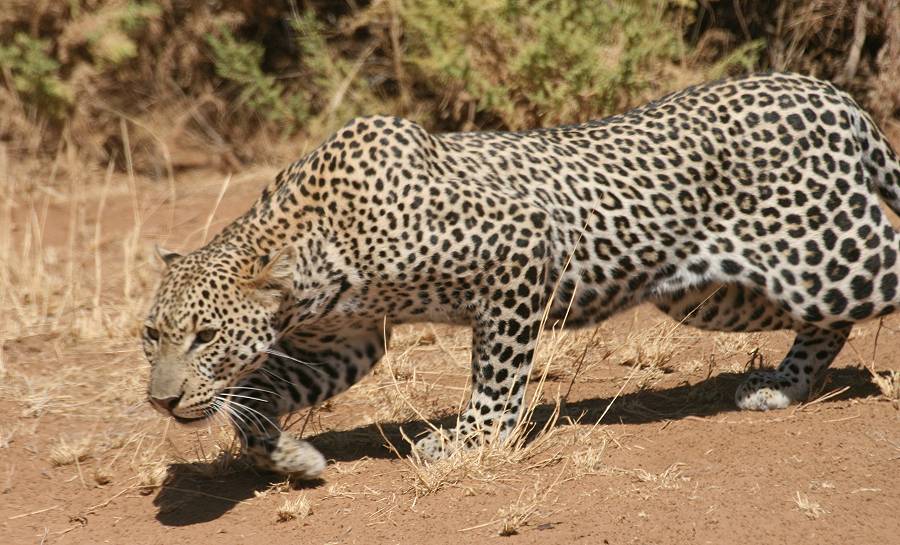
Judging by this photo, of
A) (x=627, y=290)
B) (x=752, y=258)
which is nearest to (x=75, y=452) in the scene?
(x=627, y=290)

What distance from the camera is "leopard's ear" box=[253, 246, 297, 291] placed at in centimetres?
551

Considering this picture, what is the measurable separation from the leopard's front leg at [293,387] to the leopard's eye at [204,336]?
0.37 metres

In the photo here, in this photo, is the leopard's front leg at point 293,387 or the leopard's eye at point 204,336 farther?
the leopard's front leg at point 293,387

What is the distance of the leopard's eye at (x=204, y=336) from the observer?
544 cm

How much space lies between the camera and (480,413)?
6043 mm

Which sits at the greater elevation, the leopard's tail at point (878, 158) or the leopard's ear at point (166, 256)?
the leopard's tail at point (878, 158)

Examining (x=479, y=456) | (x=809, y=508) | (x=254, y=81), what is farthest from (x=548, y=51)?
(x=809, y=508)

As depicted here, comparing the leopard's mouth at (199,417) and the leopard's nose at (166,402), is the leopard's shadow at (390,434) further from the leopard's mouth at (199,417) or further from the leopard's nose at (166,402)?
the leopard's nose at (166,402)

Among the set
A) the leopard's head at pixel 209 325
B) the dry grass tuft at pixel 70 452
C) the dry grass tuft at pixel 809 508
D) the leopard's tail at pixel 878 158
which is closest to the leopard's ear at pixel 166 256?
the leopard's head at pixel 209 325

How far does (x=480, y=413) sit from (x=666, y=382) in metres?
1.69

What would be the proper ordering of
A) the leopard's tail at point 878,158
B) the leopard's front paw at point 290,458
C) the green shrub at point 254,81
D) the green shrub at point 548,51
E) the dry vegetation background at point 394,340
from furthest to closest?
1. the green shrub at point 254,81
2. the green shrub at point 548,51
3. the leopard's tail at point 878,158
4. the leopard's front paw at point 290,458
5. the dry vegetation background at point 394,340

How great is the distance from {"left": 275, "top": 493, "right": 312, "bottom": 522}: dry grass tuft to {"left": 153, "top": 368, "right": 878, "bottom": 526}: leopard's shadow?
383 mm

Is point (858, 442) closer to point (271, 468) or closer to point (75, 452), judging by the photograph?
point (271, 468)

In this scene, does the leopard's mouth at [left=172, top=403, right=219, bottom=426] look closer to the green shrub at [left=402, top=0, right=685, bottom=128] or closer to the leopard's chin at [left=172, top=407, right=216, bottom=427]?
the leopard's chin at [left=172, top=407, right=216, bottom=427]
